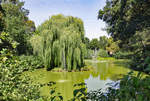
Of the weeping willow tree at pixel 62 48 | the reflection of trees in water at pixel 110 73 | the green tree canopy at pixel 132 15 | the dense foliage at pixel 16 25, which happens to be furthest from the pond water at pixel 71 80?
the dense foliage at pixel 16 25

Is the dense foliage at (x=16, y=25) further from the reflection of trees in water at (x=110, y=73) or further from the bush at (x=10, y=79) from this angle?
the bush at (x=10, y=79)

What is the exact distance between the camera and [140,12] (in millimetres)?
7309

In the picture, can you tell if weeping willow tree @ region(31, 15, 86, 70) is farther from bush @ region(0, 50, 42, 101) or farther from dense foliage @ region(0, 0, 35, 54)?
bush @ region(0, 50, 42, 101)

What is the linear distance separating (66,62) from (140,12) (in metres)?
6.24

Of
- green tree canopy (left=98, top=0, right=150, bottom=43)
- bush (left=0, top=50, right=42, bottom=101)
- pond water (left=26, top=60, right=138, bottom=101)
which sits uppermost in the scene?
green tree canopy (left=98, top=0, right=150, bottom=43)

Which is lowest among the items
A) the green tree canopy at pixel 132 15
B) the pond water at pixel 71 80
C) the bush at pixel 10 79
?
the pond water at pixel 71 80

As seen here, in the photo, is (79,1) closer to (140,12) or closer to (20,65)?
(20,65)

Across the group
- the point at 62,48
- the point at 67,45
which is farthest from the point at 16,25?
the point at 67,45

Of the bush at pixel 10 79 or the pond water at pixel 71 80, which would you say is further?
the pond water at pixel 71 80

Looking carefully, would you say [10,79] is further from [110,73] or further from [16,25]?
[16,25]

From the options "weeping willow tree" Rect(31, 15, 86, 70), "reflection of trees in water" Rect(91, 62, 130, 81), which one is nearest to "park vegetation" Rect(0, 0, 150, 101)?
"weeping willow tree" Rect(31, 15, 86, 70)

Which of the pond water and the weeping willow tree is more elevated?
the weeping willow tree

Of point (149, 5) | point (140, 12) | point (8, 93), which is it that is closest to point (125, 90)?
point (8, 93)

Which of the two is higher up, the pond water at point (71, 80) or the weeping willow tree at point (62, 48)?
the weeping willow tree at point (62, 48)
